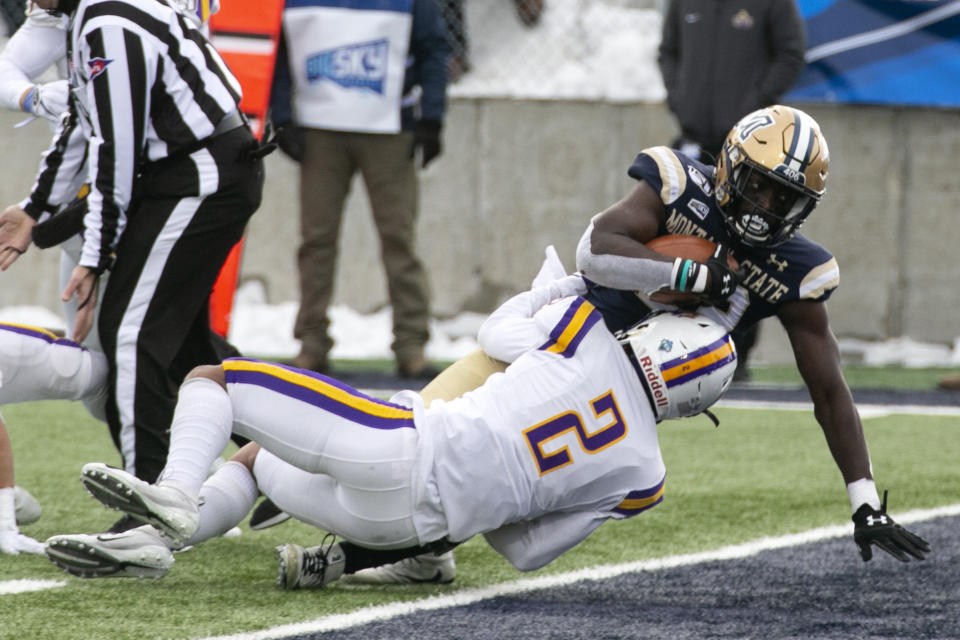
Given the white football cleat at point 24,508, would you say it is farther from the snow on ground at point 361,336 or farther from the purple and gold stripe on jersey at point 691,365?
the snow on ground at point 361,336

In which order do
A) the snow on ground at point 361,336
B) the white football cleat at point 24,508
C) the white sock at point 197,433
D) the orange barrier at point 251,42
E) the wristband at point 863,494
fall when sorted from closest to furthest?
the white sock at point 197,433 → the wristband at point 863,494 → the white football cleat at point 24,508 → the orange barrier at point 251,42 → the snow on ground at point 361,336

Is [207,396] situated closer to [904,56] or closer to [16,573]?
[16,573]

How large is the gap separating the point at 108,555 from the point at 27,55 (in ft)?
6.39

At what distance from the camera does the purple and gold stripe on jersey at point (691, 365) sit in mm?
3387

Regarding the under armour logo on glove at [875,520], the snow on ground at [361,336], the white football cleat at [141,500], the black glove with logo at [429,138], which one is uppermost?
the white football cleat at [141,500]

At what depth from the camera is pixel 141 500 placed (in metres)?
2.96

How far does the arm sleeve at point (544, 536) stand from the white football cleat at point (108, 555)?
854 mm

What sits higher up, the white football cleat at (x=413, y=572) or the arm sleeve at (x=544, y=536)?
the arm sleeve at (x=544, y=536)

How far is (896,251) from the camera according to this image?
9.45m

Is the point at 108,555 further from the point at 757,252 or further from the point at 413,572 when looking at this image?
the point at 757,252

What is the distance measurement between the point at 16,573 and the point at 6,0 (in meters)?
5.56

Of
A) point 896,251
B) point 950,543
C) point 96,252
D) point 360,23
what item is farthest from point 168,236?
point 896,251

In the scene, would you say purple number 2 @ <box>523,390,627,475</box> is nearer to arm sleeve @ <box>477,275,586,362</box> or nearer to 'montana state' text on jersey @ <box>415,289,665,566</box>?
'montana state' text on jersey @ <box>415,289,665,566</box>

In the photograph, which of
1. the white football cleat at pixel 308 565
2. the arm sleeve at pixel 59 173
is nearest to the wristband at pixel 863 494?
the white football cleat at pixel 308 565
